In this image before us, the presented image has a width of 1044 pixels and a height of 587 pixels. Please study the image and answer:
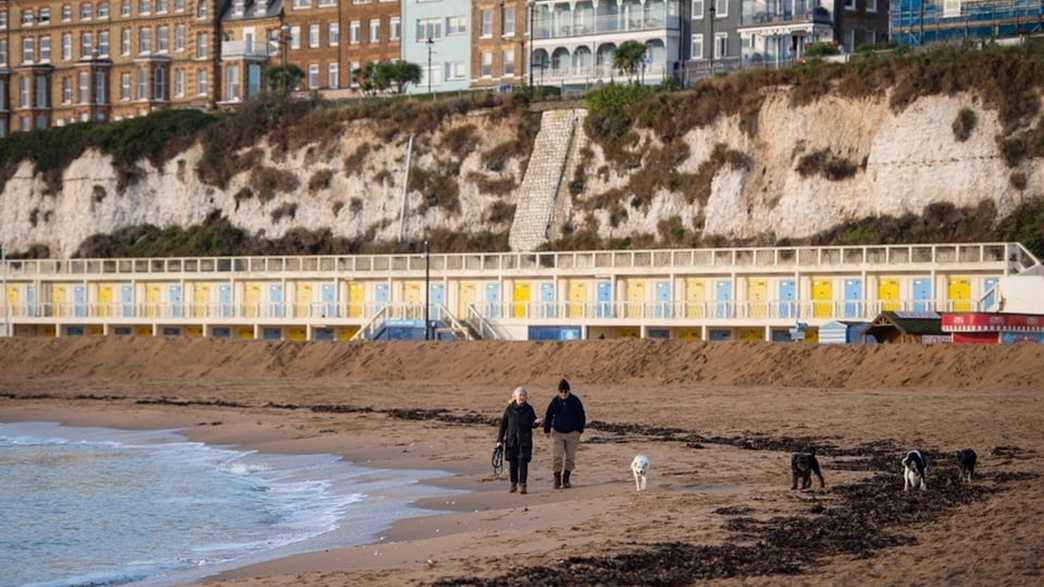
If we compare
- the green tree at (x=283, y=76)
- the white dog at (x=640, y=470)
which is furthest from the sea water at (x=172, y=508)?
the green tree at (x=283, y=76)

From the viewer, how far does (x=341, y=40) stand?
96.8 metres

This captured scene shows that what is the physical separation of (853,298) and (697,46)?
3091 centimetres

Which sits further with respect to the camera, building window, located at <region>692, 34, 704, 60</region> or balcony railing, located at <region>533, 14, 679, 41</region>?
balcony railing, located at <region>533, 14, 679, 41</region>

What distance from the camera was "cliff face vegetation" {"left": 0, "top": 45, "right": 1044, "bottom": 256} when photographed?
6362cm

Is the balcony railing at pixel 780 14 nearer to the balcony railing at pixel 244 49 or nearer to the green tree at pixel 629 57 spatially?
the green tree at pixel 629 57

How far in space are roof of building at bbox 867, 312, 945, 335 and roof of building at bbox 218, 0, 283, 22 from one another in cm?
5975

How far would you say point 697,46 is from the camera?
83.0 m

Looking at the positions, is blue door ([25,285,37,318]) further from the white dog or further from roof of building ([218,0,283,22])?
the white dog

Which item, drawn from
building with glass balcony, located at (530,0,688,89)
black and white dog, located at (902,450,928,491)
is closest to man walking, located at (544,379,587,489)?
black and white dog, located at (902,450,928,491)

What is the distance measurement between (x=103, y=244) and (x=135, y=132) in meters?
6.22

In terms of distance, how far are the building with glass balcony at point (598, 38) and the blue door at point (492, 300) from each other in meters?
22.0

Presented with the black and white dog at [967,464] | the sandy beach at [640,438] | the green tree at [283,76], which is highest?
the green tree at [283,76]

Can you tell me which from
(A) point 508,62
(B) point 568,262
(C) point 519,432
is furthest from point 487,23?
(C) point 519,432

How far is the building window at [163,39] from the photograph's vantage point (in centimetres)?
10306
